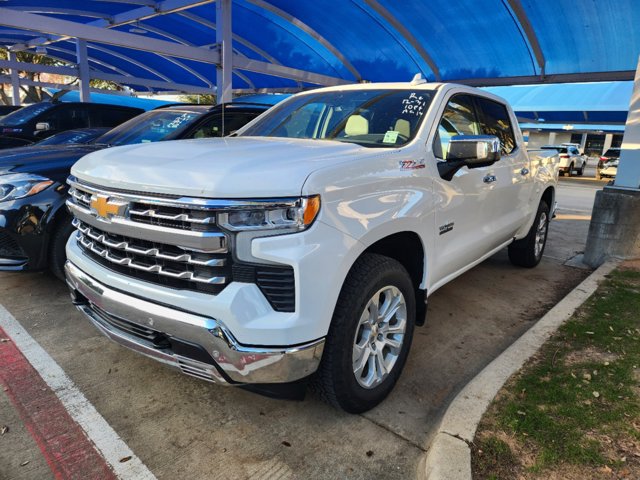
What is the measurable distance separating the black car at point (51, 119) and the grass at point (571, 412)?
28.3ft

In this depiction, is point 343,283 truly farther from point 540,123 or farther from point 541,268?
point 540,123

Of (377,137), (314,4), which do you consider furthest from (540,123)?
(377,137)

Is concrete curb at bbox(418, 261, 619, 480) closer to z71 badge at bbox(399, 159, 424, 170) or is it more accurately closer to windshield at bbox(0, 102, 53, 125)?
z71 badge at bbox(399, 159, 424, 170)

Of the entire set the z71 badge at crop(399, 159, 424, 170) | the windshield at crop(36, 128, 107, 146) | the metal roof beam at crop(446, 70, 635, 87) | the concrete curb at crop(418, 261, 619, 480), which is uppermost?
the metal roof beam at crop(446, 70, 635, 87)

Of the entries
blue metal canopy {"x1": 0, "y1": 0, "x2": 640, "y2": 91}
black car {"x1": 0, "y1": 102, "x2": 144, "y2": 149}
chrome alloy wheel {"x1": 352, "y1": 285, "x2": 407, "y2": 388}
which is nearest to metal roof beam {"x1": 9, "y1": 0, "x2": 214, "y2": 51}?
blue metal canopy {"x1": 0, "y1": 0, "x2": 640, "y2": 91}

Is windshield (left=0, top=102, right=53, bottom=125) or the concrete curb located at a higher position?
windshield (left=0, top=102, right=53, bottom=125)

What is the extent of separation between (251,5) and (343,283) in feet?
42.0

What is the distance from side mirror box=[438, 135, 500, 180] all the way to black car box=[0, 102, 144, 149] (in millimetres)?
7788

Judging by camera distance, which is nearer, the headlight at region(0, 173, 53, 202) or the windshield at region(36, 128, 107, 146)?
the headlight at region(0, 173, 53, 202)

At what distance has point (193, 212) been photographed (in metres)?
2.12

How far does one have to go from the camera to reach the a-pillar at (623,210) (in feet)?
→ 18.3

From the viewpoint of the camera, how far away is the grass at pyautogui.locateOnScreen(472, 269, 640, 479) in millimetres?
2197

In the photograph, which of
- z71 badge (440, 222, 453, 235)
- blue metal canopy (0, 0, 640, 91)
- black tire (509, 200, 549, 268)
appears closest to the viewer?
z71 badge (440, 222, 453, 235)

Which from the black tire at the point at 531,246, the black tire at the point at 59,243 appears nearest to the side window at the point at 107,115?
the black tire at the point at 59,243
